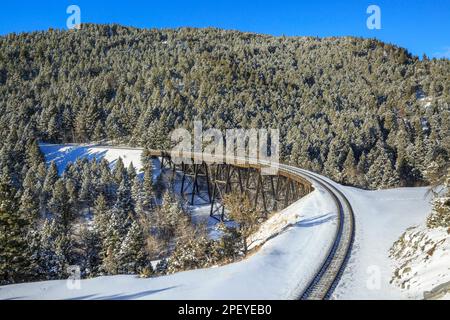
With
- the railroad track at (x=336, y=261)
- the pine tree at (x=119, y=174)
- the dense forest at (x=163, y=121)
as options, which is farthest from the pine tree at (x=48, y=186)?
the railroad track at (x=336, y=261)

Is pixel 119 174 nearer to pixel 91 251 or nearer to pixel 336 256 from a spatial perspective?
pixel 91 251

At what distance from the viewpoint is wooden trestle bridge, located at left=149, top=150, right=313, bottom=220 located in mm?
48125

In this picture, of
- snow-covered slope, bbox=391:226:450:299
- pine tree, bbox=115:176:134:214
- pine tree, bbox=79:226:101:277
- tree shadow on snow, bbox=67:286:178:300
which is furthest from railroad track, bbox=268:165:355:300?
pine tree, bbox=115:176:134:214

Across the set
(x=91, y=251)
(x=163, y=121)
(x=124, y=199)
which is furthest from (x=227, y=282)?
(x=163, y=121)

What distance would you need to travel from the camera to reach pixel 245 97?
120 m

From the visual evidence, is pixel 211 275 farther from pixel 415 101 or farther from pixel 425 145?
pixel 415 101

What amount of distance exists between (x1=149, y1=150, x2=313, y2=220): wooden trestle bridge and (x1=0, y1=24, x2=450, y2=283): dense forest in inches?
227

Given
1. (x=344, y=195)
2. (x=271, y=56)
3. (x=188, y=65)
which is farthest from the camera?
(x=271, y=56)

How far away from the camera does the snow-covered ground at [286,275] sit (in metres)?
13.6

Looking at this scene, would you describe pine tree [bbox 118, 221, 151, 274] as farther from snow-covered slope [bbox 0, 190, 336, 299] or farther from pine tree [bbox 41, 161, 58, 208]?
pine tree [bbox 41, 161, 58, 208]

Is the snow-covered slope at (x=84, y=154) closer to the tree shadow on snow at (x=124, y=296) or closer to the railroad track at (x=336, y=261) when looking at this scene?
the railroad track at (x=336, y=261)

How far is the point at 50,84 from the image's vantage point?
135 meters

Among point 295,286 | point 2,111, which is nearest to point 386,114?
point 295,286
